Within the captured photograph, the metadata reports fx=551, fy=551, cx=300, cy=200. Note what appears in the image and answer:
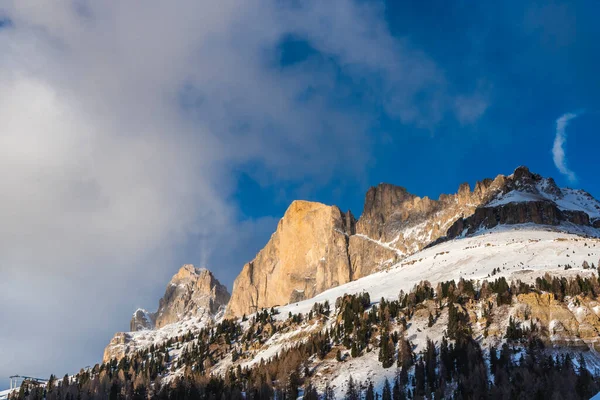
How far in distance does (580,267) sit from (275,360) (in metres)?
61.2

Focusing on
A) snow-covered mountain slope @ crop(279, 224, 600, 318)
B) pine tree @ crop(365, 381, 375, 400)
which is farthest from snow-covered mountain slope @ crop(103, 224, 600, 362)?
pine tree @ crop(365, 381, 375, 400)

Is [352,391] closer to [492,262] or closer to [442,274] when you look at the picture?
[442,274]

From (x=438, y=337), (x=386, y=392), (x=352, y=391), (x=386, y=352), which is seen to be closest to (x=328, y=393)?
(x=352, y=391)

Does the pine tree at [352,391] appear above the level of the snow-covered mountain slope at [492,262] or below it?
below

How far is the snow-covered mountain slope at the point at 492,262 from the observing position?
113 metres

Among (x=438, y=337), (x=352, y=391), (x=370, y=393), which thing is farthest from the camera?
(x=438, y=337)

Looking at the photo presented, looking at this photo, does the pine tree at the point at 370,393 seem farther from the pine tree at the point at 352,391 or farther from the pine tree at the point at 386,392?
the pine tree at the point at 352,391

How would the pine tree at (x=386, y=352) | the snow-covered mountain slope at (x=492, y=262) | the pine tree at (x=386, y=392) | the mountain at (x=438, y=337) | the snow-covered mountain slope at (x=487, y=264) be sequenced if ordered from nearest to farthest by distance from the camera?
the mountain at (x=438, y=337) → the pine tree at (x=386, y=392) → the pine tree at (x=386, y=352) → the snow-covered mountain slope at (x=487, y=264) → the snow-covered mountain slope at (x=492, y=262)

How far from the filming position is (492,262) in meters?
129

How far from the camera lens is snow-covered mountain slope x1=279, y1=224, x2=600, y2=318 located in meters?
113

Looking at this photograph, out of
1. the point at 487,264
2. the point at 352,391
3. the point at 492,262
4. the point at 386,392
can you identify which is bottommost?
the point at 386,392

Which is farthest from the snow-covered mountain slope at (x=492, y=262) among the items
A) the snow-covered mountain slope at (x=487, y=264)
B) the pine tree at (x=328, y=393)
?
the pine tree at (x=328, y=393)

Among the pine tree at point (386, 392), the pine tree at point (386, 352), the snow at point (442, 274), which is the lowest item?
the pine tree at point (386, 392)

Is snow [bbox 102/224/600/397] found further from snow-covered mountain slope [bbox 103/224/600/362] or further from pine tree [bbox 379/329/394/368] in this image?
pine tree [bbox 379/329/394/368]
